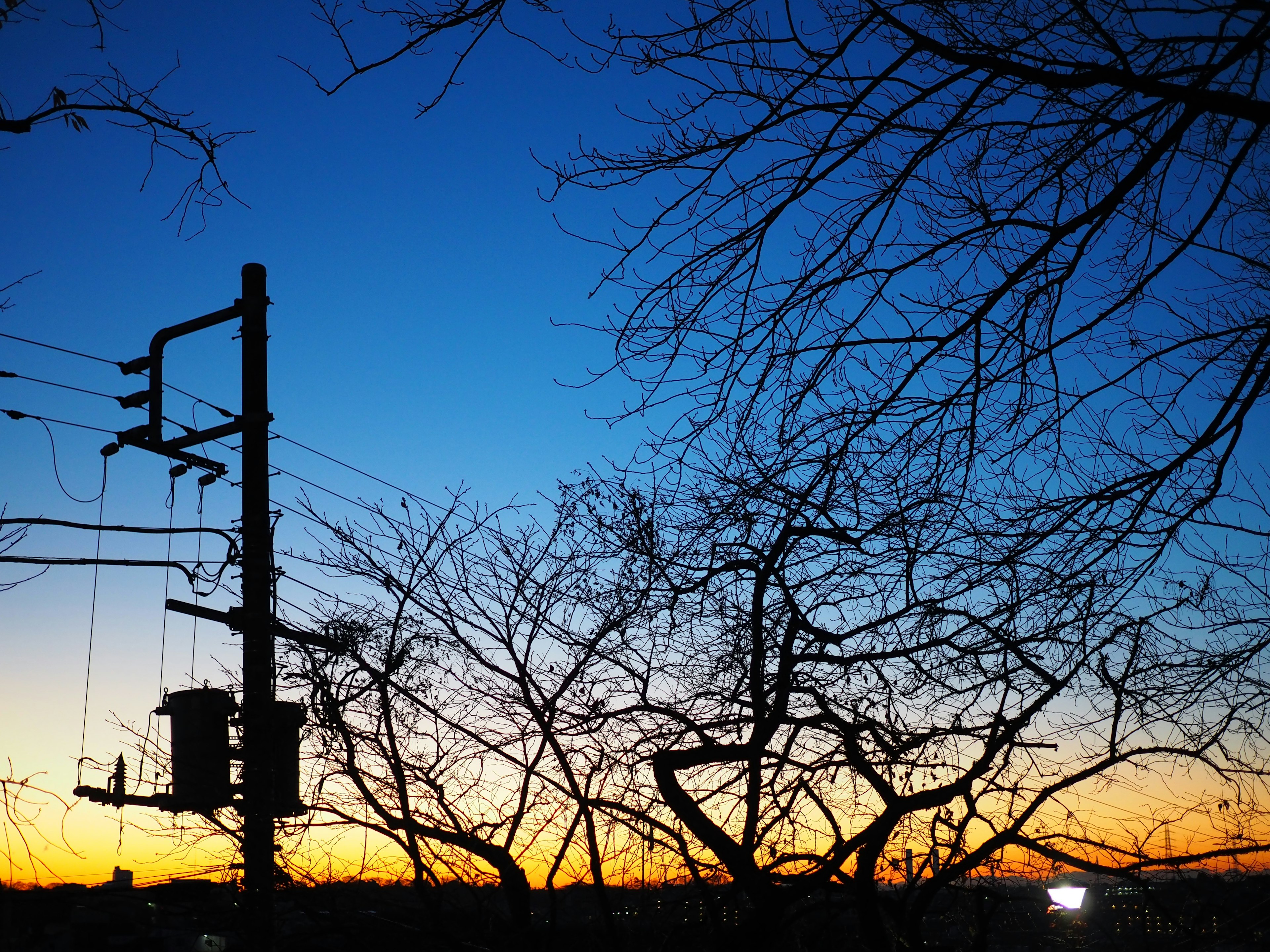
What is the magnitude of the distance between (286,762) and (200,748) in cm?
58

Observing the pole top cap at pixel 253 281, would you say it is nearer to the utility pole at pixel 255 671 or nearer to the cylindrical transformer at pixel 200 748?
the utility pole at pixel 255 671

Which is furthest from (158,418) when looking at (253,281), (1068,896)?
(1068,896)

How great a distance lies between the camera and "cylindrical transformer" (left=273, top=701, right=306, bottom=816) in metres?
7.08

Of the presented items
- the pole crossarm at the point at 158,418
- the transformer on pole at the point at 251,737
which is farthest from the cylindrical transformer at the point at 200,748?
the pole crossarm at the point at 158,418

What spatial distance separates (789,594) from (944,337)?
7.13ft

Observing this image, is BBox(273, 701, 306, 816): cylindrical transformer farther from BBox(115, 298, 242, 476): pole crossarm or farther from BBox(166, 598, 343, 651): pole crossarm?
BBox(115, 298, 242, 476): pole crossarm

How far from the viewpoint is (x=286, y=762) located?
713 cm

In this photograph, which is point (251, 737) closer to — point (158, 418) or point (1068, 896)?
point (158, 418)

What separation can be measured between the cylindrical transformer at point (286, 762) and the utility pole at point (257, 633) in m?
0.04

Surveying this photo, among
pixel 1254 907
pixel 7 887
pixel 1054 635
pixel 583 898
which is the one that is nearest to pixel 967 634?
pixel 1054 635

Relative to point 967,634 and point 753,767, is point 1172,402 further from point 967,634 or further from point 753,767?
point 753,767

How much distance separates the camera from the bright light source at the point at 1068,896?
6.34 m

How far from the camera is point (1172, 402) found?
4.26 m

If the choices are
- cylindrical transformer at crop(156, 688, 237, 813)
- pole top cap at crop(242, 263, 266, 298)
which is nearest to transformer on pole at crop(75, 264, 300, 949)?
cylindrical transformer at crop(156, 688, 237, 813)
